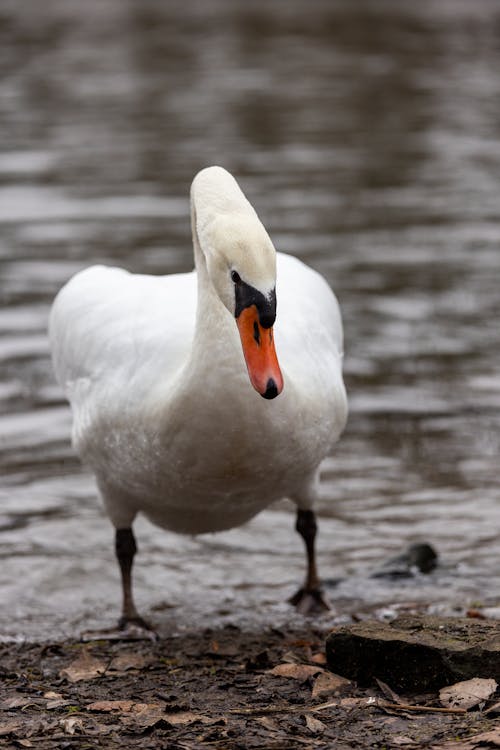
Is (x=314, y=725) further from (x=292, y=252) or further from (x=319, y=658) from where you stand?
(x=292, y=252)

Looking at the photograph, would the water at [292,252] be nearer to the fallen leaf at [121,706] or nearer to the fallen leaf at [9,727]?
the fallen leaf at [121,706]

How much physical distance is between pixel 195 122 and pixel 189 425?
13635mm

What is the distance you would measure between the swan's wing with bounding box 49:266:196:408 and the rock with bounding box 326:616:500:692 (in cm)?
115

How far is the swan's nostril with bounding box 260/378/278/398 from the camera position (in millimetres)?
4504

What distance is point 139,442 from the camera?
5316 mm

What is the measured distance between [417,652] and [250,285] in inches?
51.3

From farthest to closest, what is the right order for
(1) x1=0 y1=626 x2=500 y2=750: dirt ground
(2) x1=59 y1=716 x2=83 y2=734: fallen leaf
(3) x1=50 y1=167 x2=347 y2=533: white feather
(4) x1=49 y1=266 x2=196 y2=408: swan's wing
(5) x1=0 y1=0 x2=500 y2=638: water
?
(5) x1=0 y1=0 x2=500 y2=638: water < (4) x1=49 y1=266 x2=196 y2=408: swan's wing < (3) x1=50 y1=167 x2=347 y2=533: white feather < (2) x1=59 y1=716 x2=83 y2=734: fallen leaf < (1) x1=0 y1=626 x2=500 y2=750: dirt ground

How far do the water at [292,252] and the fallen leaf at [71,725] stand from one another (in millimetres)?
1599

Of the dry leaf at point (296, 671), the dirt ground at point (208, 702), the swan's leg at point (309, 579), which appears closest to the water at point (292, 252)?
the swan's leg at point (309, 579)

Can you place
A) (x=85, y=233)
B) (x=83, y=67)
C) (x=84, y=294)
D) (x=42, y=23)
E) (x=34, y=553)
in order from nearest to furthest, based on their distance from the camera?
(x=84, y=294) → (x=34, y=553) → (x=85, y=233) → (x=83, y=67) → (x=42, y=23)

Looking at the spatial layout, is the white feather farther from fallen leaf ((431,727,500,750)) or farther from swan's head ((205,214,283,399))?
fallen leaf ((431,727,500,750))

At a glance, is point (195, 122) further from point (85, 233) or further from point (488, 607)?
point (488, 607)

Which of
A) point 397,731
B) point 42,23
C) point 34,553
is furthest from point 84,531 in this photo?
point 42,23

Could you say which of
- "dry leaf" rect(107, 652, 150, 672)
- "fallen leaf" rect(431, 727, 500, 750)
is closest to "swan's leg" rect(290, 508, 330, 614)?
"dry leaf" rect(107, 652, 150, 672)
